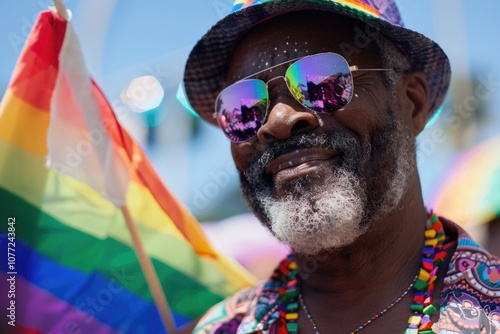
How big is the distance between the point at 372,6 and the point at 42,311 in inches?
75.5

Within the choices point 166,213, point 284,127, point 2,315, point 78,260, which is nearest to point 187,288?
point 166,213

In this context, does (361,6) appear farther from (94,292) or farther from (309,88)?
(94,292)

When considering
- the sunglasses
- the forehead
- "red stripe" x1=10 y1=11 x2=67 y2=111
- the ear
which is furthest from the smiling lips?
"red stripe" x1=10 y1=11 x2=67 y2=111

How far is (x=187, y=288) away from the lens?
3.25m

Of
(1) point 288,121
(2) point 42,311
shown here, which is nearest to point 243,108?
(1) point 288,121

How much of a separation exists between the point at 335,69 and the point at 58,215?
141 centimetres

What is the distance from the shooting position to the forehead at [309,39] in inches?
96.7

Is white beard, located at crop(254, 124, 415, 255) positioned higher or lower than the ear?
lower

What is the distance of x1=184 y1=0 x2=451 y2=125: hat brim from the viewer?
246cm

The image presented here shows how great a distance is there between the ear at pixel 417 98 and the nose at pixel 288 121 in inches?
21.3

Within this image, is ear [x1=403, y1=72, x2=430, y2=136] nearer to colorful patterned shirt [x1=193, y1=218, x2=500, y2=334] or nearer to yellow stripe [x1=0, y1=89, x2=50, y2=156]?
colorful patterned shirt [x1=193, y1=218, x2=500, y2=334]

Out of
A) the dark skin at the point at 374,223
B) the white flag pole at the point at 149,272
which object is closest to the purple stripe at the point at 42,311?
the white flag pole at the point at 149,272

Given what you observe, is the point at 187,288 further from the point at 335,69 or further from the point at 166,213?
the point at 335,69

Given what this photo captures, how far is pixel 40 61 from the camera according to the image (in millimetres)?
2807
